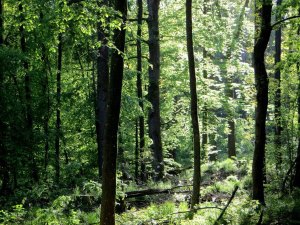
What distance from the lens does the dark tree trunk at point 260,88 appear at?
31.7 ft

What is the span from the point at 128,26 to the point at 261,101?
4.76 metres

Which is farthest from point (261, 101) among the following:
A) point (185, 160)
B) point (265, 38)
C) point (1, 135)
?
point (185, 160)

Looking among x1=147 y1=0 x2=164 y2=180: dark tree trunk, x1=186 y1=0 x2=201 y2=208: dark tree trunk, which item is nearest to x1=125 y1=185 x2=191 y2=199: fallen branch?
x1=186 y1=0 x2=201 y2=208: dark tree trunk

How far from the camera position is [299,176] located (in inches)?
473

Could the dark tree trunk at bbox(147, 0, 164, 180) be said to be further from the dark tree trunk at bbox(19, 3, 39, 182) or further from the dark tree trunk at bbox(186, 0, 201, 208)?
the dark tree trunk at bbox(186, 0, 201, 208)

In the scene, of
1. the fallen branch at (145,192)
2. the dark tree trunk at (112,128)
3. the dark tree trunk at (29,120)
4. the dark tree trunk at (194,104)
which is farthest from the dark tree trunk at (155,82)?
the dark tree trunk at (112,128)

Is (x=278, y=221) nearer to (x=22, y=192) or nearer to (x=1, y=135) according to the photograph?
(x=22, y=192)

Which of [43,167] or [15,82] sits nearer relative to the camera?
[15,82]

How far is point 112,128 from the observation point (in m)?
6.96

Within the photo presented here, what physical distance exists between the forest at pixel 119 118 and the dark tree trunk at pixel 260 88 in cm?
3

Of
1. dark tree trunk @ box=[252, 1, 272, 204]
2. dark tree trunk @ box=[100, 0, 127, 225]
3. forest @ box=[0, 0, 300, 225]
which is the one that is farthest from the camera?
dark tree trunk @ box=[252, 1, 272, 204]

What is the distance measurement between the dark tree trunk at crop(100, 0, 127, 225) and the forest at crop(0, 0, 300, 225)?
0.07 ft

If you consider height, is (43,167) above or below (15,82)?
below

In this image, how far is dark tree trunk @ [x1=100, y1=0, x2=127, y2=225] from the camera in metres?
6.94
